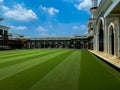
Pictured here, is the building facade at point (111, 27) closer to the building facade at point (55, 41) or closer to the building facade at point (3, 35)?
the building facade at point (3, 35)

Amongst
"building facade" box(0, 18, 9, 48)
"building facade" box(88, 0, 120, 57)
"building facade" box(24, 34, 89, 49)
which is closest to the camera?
"building facade" box(88, 0, 120, 57)

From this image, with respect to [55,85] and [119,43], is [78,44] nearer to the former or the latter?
[119,43]

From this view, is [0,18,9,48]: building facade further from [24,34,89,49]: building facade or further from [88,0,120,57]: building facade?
[88,0,120,57]: building facade

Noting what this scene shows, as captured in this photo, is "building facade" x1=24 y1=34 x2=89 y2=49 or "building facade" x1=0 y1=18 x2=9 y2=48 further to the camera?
"building facade" x1=24 y1=34 x2=89 y2=49

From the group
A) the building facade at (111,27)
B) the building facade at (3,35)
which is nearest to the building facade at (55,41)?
the building facade at (3,35)

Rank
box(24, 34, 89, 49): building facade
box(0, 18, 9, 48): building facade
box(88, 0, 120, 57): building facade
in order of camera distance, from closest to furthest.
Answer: box(88, 0, 120, 57): building facade, box(0, 18, 9, 48): building facade, box(24, 34, 89, 49): building facade

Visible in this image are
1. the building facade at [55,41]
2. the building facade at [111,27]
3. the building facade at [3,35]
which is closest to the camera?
the building facade at [111,27]

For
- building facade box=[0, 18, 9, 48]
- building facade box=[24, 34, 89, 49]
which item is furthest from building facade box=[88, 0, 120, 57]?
building facade box=[24, 34, 89, 49]

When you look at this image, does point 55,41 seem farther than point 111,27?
Yes

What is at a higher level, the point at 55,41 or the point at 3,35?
the point at 3,35

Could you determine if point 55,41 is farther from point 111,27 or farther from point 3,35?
point 111,27

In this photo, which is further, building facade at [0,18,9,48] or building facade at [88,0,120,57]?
building facade at [0,18,9,48]

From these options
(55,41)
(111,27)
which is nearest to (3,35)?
A: (55,41)

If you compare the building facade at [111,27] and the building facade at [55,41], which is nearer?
the building facade at [111,27]
